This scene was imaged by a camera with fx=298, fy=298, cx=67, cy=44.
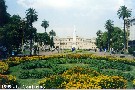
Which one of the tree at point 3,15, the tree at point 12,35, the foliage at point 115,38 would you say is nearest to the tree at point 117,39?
the foliage at point 115,38

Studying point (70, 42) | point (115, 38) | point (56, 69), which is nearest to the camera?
point (56, 69)

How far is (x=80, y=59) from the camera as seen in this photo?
→ 24.6 meters

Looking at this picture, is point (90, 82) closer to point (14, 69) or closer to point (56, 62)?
point (14, 69)

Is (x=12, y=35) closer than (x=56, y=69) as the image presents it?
No

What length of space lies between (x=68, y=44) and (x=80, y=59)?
441 feet

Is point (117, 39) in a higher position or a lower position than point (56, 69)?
higher

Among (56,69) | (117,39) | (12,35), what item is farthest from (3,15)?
(117,39)

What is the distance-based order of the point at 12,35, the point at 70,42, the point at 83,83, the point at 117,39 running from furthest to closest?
the point at 70,42 → the point at 117,39 → the point at 12,35 → the point at 83,83

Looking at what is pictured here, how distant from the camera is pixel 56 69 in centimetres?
1942

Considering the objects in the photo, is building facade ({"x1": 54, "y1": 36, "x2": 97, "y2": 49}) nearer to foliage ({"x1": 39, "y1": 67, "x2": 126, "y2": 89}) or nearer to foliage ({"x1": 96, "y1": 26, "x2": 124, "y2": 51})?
foliage ({"x1": 96, "y1": 26, "x2": 124, "y2": 51})

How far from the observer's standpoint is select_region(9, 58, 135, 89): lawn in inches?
678

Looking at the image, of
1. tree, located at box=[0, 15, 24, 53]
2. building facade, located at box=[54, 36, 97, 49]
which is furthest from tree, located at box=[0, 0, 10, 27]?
building facade, located at box=[54, 36, 97, 49]

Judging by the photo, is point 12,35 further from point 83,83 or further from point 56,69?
point 83,83

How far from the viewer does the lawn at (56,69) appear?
17.2 metres
